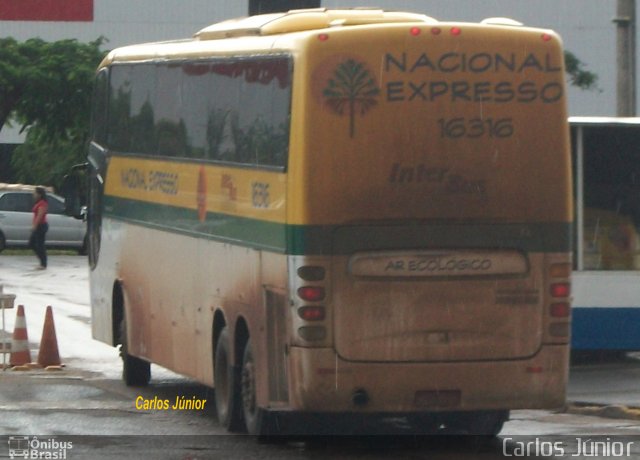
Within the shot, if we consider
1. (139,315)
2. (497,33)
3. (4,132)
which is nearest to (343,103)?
(497,33)

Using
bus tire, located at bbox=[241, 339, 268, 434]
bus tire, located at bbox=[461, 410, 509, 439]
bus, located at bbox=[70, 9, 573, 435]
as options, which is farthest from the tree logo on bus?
bus tire, located at bbox=[461, 410, 509, 439]

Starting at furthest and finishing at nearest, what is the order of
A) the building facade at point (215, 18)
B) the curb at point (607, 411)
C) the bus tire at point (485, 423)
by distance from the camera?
the building facade at point (215, 18) → the curb at point (607, 411) → the bus tire at point (485, 423)

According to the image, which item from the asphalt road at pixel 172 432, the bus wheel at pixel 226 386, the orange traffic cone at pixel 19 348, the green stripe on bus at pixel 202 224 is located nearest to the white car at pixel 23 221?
the orange traffic cone at pixel 19 348

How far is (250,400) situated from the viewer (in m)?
12.0

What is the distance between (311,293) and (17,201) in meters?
31.0

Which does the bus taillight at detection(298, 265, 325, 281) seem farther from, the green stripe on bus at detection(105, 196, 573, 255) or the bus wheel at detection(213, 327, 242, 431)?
the bus wheel at detection(213, 327, 242, 431)

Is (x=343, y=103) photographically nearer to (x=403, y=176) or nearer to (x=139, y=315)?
(x=403, y=176)

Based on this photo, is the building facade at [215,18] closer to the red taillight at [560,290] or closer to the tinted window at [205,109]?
→ the tinted window at [205,109]

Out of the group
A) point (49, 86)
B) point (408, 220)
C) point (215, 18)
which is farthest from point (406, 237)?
point (215, 18)

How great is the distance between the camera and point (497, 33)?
36.3 ft

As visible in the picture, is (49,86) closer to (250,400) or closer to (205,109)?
(205,109)

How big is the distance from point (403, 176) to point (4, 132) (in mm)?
54977

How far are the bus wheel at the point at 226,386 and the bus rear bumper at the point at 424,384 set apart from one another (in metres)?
1.53

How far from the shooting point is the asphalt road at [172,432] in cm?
1140
